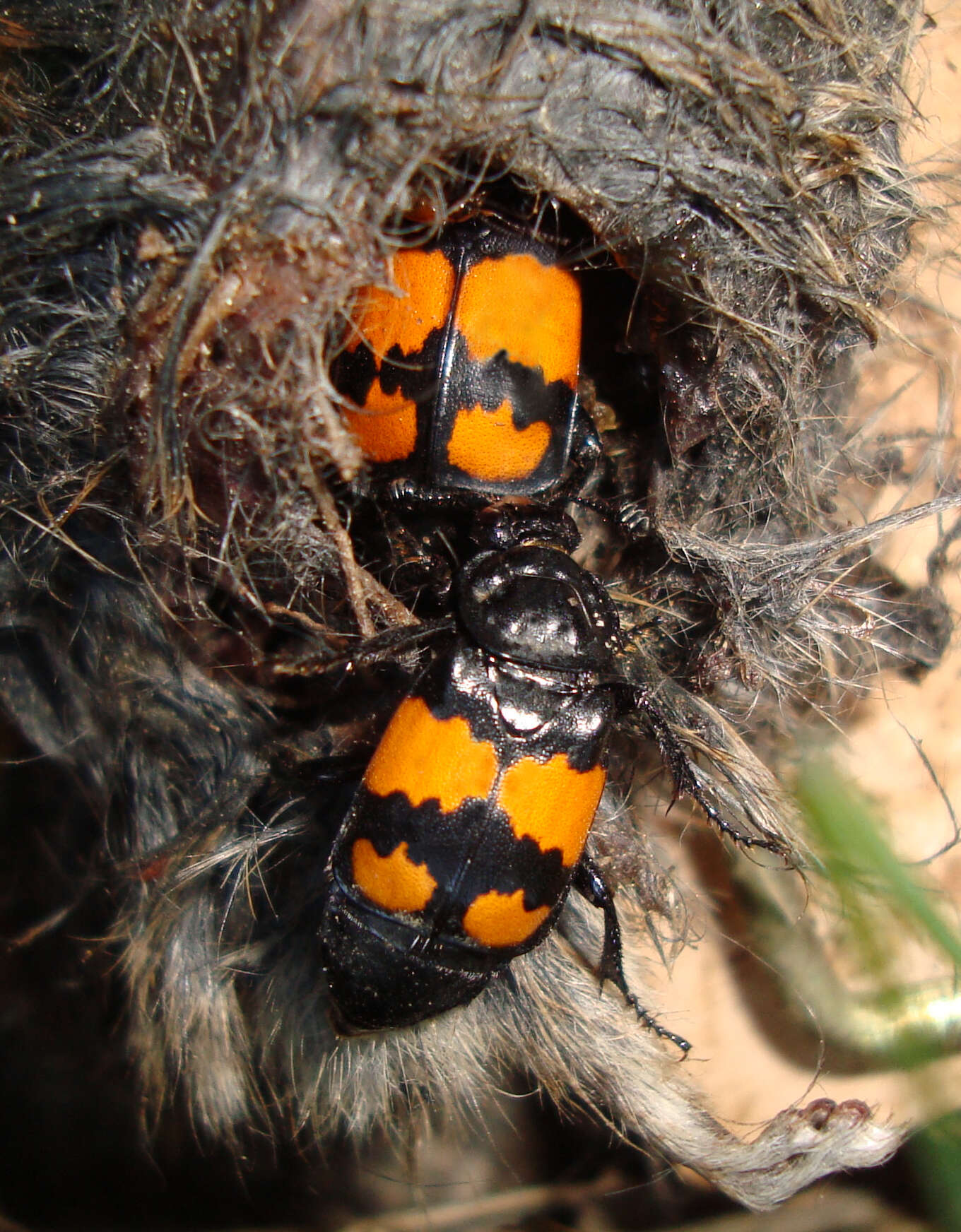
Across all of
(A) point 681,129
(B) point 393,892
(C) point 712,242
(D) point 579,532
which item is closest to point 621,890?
(B) point 393,892

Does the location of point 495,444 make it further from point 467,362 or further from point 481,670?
point 481,670

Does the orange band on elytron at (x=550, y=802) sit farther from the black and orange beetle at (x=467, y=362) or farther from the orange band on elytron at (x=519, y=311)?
the orange band on elytron at (x=519, y=311)

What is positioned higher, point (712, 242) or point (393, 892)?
point (712, 242)

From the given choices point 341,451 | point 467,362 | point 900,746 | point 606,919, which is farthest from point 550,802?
point 900,746

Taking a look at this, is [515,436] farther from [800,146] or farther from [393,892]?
[393,892]

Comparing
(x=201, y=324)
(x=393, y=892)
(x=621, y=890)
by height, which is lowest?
(x=621, y=890)

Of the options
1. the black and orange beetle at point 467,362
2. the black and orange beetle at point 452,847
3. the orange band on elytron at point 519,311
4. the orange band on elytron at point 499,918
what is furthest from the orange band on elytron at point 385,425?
the orange band on elytron at point 499,918

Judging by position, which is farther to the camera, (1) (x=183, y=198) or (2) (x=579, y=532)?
(2) (x=579, y=532)

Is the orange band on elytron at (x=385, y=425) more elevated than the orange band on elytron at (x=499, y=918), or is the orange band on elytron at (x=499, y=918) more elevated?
the orange band on elytron at (x=385, y=425)
